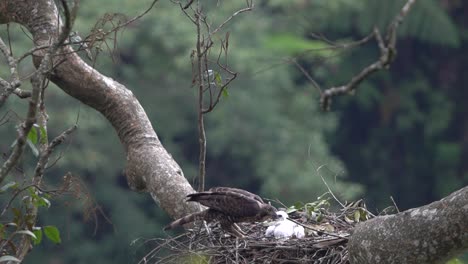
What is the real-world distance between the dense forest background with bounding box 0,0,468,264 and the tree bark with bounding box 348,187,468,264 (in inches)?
622

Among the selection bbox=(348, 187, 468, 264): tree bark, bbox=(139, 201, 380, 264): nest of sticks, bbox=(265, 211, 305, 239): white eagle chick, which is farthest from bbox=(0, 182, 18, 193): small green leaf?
bbox=(348, 187, 468, 264): tree bark

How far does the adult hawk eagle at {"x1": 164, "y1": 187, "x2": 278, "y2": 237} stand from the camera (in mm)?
6172

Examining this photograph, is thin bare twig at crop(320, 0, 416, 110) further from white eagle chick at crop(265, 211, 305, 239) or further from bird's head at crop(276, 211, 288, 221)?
bird's head at crop(276, 211, 288, 221)

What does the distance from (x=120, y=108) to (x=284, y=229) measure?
3.73ft

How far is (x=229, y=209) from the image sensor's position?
625 cm

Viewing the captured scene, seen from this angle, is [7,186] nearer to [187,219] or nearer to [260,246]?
[187,219]

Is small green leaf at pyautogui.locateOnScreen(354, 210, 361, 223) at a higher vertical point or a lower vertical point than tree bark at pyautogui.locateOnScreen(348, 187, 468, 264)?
higher

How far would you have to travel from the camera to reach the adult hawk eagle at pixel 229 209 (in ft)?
20.2

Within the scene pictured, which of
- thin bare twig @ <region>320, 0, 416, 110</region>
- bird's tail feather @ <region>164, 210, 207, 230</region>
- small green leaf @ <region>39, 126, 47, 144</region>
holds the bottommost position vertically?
thin bare twig @ <region>320, 0, 416, 110</region>

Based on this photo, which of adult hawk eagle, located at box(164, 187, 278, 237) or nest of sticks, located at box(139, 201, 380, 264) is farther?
adult hawk eagle, located at box(164, 187, 278, 237)

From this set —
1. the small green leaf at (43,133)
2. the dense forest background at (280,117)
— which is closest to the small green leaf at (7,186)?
the small green leaf at (43,133)

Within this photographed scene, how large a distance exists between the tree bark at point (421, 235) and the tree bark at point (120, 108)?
68.7 inches

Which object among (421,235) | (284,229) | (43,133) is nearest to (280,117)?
(284,229)

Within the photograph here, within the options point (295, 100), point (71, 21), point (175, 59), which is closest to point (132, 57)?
point (175, 59)
